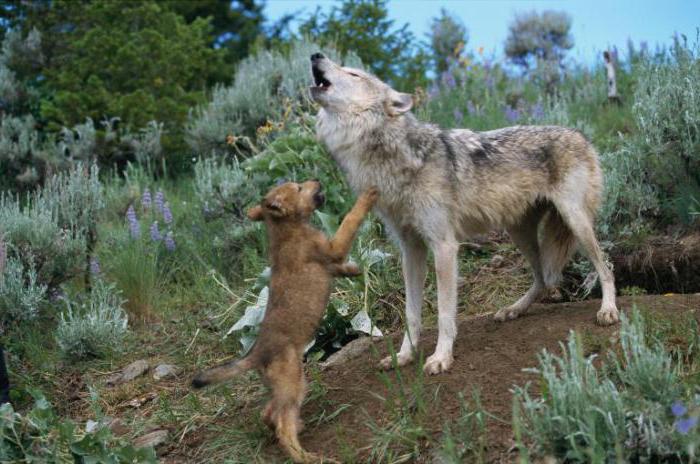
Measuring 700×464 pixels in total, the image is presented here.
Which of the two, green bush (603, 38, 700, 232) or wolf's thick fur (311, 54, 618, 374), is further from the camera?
green bush (603, 38, 700, 232)

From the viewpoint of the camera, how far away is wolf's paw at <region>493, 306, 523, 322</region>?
5883 mm

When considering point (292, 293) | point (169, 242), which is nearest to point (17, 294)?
point (169, 242)

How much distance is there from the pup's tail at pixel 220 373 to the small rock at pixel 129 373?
243 centimetres

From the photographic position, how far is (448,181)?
5.32 m

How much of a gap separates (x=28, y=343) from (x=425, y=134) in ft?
13.7

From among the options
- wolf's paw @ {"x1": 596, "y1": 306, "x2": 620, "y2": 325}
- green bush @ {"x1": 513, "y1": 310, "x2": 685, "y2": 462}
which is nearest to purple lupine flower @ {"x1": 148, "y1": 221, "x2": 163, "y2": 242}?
wolf's paw @ {"x1": 596, "y1": 306, "x2": 620, "y2": 325}

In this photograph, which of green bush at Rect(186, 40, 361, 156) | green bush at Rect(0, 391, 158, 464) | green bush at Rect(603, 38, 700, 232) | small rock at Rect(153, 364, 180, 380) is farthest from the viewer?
green bush at Rect(186, 40, 361, 156)

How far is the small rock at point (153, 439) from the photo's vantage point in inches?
205

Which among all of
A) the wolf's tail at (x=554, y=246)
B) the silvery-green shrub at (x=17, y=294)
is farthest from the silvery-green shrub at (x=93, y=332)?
the wolf's tail at (x=554, y=246)

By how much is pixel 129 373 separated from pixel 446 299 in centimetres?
296

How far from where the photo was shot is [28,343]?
7223 millimetres

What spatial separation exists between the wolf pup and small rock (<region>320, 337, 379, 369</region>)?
1171mm

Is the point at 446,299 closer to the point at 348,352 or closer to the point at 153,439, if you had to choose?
the point at 348,352

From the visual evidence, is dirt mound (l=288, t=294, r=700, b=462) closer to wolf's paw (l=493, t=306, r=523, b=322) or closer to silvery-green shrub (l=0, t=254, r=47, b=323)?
wolf's paw (l=493, t=306, r=523, b=322)
